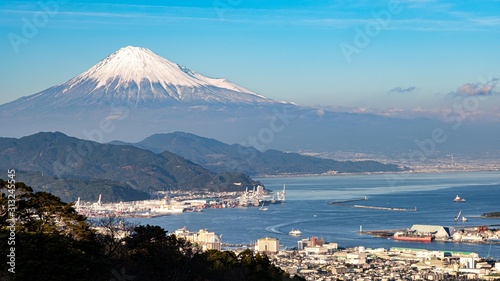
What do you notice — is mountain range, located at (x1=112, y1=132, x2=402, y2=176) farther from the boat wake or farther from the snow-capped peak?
the boat wake

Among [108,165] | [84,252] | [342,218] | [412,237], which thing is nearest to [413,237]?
[412,237]

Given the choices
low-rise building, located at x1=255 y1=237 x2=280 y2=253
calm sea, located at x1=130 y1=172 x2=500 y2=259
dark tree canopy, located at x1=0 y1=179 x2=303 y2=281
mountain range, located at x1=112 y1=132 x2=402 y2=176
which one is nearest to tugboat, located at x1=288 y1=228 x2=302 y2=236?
calm sea, located at x1=130 y1=172 x2=500 y2=259

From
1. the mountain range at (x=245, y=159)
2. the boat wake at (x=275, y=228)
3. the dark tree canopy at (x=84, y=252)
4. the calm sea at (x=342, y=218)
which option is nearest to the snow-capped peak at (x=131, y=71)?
the mountain range at (x=245, y=159)

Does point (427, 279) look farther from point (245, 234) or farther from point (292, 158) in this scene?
point (292, 158)

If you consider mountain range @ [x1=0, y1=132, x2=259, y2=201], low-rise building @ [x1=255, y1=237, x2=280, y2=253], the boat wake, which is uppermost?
mountain range @ [x1=0, y1=132, x2=259, y2=201]

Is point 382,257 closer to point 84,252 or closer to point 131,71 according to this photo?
point 84,252

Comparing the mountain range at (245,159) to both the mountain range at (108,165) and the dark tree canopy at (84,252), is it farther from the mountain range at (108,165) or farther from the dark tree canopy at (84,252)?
the dark tree canopy at (84,252)
